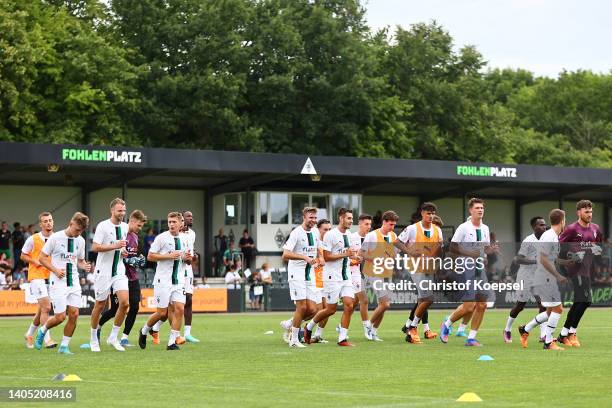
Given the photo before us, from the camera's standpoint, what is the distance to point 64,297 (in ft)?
61.1

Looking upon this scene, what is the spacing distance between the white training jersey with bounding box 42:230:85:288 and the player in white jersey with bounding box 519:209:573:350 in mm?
6979

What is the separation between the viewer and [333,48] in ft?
208

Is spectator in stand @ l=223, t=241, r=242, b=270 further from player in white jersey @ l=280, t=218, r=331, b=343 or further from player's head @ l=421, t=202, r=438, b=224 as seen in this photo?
player's head @ l=421, t=202, r=438, b=224

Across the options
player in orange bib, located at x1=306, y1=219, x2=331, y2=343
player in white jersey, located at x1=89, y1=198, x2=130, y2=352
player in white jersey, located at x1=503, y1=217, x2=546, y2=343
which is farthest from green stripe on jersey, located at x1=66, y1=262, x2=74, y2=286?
player in white jersey, located at x1=503, y1=217, x2=546, y2=343

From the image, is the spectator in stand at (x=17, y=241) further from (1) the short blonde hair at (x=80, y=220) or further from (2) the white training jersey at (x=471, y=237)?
(2) the white training jersey at (x=471, y=237)

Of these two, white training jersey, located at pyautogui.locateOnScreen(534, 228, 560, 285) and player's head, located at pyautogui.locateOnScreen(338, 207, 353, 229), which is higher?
player's head, located at pyautogui.locateOnScreen(338, 207, 353, 229)

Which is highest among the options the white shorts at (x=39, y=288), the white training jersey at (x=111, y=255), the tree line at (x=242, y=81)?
the tree line at (x=242, y=81)

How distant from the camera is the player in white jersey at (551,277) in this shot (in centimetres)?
1903

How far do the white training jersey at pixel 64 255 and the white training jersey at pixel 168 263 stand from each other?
1.34 meters

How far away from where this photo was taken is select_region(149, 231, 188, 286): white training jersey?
64.4ft

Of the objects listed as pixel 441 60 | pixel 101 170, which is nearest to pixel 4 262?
pixel 101 170

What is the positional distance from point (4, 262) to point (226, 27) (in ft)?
80.2

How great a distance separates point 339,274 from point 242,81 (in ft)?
127

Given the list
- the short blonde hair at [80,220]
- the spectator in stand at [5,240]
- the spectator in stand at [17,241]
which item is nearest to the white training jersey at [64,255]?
the short blonde hair at [80,220]
